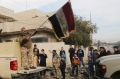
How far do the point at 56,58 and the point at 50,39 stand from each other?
1450 cm

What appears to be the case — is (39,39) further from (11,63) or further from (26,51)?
(11,63)

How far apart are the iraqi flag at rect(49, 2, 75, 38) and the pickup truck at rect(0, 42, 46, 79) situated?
247 centimetres

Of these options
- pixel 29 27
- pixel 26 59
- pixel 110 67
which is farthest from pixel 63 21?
pixel 29 27

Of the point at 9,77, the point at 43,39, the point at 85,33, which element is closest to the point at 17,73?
the point at 9,77

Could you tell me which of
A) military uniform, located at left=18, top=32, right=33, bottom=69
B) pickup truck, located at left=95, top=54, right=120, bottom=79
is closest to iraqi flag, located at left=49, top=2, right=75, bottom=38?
military uniform, located at left=18, top=32, right=33, bottom=69

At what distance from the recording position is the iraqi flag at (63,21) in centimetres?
1320

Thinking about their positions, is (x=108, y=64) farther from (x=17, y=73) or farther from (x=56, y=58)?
(x=56, y=58)

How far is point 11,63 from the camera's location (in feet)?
34.8

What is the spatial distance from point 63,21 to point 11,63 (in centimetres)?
372

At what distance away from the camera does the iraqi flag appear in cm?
1320

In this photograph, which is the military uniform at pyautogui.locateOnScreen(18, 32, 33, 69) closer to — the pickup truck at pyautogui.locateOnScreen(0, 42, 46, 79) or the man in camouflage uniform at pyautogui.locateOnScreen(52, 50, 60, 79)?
the pickup truck at pyautogui.locateOnScreen(0, 42, 46, 79)

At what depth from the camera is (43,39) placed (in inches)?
1259

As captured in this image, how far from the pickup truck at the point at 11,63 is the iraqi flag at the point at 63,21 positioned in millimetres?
2469

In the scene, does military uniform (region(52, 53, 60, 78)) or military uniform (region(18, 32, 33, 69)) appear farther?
military uniform (region(52, 53, 60, 78))
